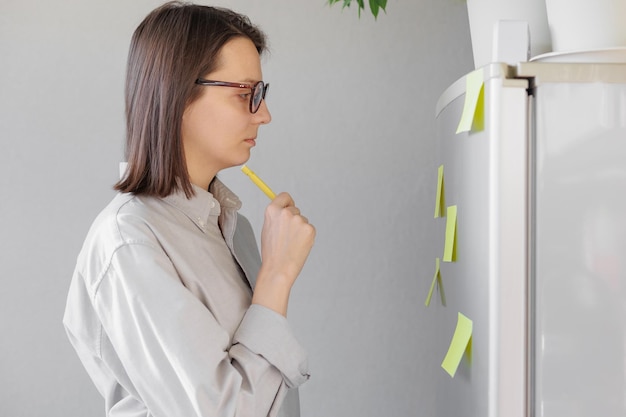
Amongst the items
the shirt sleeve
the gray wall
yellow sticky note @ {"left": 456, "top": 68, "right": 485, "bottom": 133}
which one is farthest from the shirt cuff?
the gray wall

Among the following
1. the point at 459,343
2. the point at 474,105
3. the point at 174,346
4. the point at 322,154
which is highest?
the point at 474,105

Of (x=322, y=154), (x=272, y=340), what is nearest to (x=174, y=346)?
(x=272, y=340)

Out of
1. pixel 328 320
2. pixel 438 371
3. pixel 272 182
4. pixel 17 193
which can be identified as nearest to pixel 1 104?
pixel 17 193

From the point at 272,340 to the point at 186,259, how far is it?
17 centimetres

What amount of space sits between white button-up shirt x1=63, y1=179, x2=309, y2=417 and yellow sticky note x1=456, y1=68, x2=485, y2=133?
41cm

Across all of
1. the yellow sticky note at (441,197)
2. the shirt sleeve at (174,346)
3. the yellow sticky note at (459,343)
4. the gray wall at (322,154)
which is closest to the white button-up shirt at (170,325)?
the shirt sleeve at (174,346)

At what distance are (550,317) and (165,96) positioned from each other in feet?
2.08

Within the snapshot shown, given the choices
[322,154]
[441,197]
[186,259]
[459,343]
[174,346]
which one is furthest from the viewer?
[322,154]

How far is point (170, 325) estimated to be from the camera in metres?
0.92

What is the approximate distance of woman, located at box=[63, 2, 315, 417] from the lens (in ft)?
3.06

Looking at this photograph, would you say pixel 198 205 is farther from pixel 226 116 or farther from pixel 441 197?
pixel 441 197

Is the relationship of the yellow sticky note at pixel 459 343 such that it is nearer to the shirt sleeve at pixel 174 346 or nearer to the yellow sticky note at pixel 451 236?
the yellow sticky note at pixel 451 236

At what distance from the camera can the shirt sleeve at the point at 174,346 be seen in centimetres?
92

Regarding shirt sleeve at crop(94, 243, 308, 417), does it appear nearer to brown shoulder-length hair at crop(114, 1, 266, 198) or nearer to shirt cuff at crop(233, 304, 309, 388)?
shirt cuff at crop(233, 304, 309, 388)
